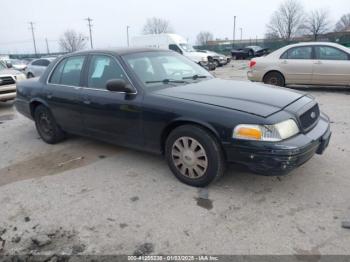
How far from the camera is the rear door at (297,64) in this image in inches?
366

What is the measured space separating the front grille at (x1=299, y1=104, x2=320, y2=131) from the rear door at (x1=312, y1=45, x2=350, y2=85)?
5916 mm

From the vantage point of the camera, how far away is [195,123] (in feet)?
11.5

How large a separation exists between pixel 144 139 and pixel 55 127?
2112 millimetres

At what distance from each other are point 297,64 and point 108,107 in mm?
7002

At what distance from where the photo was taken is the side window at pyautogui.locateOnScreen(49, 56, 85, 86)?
4.74m

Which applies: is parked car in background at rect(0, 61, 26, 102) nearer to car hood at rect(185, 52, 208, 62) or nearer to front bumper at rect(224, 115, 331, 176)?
front bumper at rect(224, 115, 331, 176)

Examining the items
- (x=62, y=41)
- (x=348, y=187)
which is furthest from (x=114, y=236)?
(x=62, y=41)

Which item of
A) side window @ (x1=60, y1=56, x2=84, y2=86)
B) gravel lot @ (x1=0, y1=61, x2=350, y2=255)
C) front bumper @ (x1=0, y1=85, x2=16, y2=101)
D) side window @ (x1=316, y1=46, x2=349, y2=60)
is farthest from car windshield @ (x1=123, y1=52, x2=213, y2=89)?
front bumper @ (x1=0, y1=85, x2=16, y2=101)

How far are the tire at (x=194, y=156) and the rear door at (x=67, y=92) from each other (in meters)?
1.73

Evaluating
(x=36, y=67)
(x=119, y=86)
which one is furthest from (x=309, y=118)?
(x=36, y=67)

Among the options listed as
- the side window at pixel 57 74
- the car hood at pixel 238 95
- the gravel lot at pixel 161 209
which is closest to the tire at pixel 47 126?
the side window at pixel 57 74

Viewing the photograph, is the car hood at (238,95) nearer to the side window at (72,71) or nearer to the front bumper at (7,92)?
the side window at (72,71)

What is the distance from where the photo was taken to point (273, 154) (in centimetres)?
308

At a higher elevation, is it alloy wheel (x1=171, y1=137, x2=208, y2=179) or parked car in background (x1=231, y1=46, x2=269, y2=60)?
alloy wheel (x1=171, y1=137, x2=208, y2=179)
